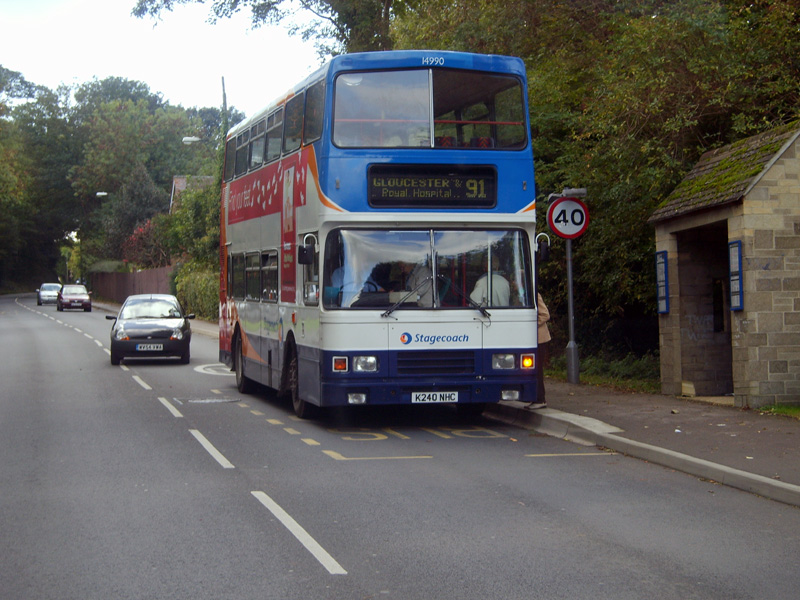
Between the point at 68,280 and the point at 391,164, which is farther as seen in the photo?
the point at 68,280

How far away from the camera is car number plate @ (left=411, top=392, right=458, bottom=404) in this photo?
11.6 metres

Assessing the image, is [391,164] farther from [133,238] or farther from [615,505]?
[133,238]

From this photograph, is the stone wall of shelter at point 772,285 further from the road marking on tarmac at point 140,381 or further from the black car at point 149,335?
the black car at point 149,335

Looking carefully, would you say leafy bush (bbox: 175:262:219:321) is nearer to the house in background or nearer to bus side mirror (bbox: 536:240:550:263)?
bus side mirror (bbox: 536:240:550:263)

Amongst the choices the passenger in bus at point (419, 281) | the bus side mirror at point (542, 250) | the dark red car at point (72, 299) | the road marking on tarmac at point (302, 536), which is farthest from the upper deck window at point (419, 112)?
the dark red car at point (72, 299)

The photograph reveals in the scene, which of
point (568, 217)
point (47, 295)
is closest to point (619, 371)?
point (568, 217)

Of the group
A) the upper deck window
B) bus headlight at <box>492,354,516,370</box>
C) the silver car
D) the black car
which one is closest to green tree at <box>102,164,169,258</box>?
the silver car

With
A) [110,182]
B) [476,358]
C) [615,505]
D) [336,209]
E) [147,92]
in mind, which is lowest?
[615,505]

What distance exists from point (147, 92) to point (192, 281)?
271 ft

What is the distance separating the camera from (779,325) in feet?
40.7

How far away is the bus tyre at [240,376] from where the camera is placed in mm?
17078

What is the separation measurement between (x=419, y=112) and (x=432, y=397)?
11.0ft

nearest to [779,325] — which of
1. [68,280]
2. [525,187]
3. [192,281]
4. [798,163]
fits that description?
[798,163]

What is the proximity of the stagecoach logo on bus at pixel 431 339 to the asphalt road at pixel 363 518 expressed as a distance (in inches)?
43.8
